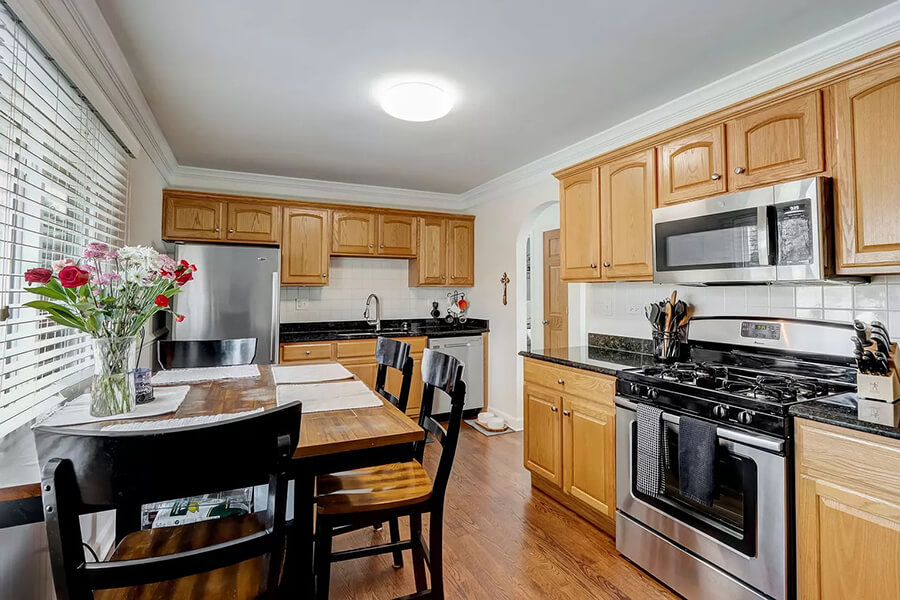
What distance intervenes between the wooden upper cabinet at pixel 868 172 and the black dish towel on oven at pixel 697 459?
0.83 m

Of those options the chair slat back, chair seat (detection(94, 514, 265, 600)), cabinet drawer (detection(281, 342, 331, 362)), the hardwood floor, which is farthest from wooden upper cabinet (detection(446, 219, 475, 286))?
chair seat (detection(94, 514, 265, 600))

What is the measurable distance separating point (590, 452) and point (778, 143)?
1695 mm

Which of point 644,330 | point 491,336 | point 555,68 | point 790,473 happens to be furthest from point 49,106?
point 491,336

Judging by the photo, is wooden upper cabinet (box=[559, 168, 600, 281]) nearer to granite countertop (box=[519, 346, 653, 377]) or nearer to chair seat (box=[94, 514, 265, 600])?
granite countertop (box=[519, 346, 653, 377])

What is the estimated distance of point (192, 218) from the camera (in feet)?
12.6

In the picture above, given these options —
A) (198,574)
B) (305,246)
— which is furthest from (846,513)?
(305,246)

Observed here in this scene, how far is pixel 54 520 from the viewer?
0.80 m

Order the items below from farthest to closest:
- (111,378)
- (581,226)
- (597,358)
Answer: (581,226) < (597,358) < (111,378)

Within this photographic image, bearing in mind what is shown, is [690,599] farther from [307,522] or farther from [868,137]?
[868,137]

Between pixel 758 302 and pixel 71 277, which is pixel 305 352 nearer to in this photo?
pixel 71 277

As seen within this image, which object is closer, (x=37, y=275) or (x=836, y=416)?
(x=37, y=275)

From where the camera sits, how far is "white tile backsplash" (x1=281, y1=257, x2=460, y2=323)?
4508 millimetres

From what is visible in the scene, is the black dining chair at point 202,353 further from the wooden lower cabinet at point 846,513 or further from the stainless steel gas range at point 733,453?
the wooden lower cabinet at point 846,513

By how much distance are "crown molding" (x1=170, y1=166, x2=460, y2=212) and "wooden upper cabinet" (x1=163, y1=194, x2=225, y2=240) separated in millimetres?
295
